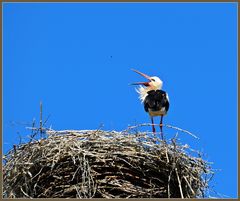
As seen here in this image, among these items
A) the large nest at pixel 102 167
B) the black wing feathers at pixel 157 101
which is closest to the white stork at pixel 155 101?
the black wing feathers at pixel 157 101

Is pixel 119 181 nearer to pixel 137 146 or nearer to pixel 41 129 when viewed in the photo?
pixel 137 146

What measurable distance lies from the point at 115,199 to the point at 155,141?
73 centimetres

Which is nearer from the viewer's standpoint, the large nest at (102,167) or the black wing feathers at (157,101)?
the large nest at (102,167)

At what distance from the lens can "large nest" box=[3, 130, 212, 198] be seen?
26.1 feet

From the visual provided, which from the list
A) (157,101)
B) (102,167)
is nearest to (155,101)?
(157,101)

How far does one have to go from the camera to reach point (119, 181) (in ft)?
26.7

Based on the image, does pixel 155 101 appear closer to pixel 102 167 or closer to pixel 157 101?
pixel 157 101

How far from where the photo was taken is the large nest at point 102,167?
795cm

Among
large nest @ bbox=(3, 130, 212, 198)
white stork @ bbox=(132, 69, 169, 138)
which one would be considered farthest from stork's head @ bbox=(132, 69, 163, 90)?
large nest @ bbox=(3, 130, 212, 198)

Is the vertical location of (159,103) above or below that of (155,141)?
above

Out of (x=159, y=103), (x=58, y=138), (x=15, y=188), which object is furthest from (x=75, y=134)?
(x=159, y=103)

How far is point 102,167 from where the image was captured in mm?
8117

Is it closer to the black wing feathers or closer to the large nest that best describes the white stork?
the black wing feathers

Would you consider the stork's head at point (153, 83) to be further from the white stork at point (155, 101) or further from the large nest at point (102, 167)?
the large nest at point (102, 167)
